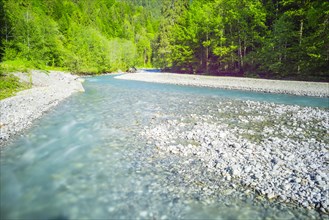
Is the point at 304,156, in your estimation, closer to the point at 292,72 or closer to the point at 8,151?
the point at 8,151

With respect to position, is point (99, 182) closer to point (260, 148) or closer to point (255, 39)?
point (260, 148)

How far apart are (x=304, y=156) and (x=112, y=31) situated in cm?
10266

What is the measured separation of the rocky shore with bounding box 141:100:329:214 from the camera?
21.3 feet

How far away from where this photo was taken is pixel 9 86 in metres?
23.4

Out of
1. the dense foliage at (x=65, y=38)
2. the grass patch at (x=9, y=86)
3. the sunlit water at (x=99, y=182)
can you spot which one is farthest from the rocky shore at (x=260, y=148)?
the dense foliage at (x=65, y=38)

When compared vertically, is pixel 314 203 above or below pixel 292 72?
below

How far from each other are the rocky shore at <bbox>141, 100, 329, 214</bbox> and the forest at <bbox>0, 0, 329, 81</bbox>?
2030cm

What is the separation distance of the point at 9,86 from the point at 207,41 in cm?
3713

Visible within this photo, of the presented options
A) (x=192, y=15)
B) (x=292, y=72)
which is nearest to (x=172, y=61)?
(x=192, y=15)

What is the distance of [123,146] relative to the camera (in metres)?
10.1

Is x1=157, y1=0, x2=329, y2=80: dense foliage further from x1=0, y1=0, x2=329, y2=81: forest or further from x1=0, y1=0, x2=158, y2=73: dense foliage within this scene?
x1=0, y1=0, x2=158, y2=73: dense foliage

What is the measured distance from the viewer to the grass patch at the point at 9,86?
70.2 ft

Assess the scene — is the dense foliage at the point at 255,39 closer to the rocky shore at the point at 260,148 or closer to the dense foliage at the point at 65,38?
the dense foliage at the point at 65,38

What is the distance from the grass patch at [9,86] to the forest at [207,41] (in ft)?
3.58
